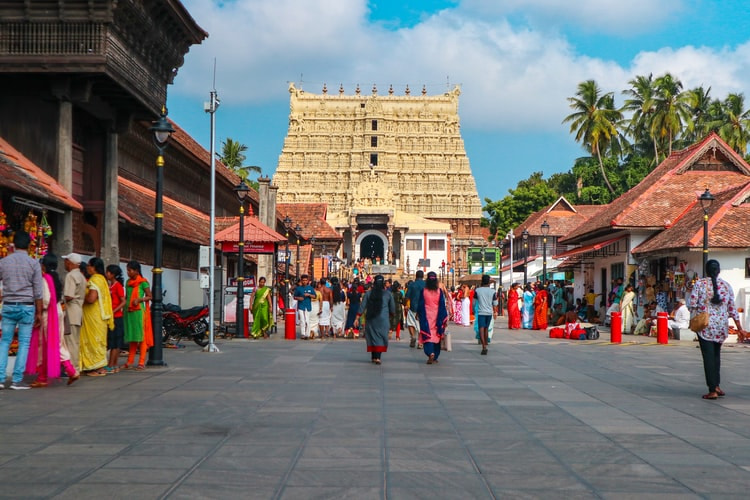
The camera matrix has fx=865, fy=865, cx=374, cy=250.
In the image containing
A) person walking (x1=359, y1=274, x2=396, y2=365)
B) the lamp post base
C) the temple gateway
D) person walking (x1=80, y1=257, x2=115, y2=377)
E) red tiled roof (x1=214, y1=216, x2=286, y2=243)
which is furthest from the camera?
the temple gateway

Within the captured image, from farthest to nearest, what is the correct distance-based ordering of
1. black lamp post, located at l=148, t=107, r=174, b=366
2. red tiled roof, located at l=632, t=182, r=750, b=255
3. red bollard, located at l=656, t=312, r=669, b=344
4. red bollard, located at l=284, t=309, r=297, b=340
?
red tiled roof, located at l=632, t=182, r=750, b=255 < red bollard, located at l=284, t=309, r=297, b=340 < red bollard, located at l=656, t=312, r=669, b=344 < black lamp post, located at l=148, t=107, r=174, b=366

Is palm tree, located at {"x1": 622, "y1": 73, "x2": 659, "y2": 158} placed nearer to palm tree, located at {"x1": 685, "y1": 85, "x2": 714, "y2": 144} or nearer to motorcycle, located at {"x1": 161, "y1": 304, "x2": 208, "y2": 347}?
palm tree, located at {"x1": 685, "y1": 85, "x2": 714, "y2": 144}

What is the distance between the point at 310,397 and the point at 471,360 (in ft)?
22.6

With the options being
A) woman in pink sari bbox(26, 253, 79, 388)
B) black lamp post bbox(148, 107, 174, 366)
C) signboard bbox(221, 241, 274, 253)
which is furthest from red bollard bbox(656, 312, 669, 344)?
woman in pink sari bbox(26, 253, 79, 388)

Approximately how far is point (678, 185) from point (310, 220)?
80.5 feet

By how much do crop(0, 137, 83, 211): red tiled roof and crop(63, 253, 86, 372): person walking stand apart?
2827 mm

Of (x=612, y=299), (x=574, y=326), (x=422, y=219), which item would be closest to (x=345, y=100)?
(x=422, y=219)

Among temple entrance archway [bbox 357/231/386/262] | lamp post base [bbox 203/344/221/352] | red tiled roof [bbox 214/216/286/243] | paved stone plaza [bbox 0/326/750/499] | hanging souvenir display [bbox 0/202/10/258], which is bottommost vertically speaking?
lamp post base [bbox 203/344/221/352]

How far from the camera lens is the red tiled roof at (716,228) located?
26.0 metres

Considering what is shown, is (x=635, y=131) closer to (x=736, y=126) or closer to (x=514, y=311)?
(x=736, y=126)

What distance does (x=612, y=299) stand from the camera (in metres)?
32.5

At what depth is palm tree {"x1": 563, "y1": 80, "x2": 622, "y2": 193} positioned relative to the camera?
6781 centimetres

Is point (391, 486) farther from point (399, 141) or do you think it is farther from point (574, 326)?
point (399, 141)

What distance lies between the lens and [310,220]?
52.2 m
